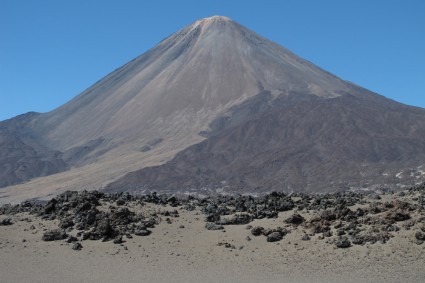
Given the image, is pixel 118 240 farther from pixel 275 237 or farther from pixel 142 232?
pixel 275 237

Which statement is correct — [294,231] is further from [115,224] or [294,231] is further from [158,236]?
[115,224]

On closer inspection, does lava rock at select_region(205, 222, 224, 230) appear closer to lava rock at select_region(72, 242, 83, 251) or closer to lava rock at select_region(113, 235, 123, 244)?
lava rock at select_region(113, 235, 123, 244)

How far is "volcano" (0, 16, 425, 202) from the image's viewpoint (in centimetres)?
11688

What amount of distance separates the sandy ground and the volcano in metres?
75.1

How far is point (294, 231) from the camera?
920 inches

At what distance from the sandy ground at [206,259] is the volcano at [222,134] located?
75.1 metres

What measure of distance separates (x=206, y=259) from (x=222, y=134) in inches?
4835

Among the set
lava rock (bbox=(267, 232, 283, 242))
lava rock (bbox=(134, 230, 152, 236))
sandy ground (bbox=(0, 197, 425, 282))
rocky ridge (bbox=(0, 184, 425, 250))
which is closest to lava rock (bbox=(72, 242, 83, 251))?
rocky ridge (bbox=(0, 184, 425, 250))

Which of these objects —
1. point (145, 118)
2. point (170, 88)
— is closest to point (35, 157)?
point (145, 118)

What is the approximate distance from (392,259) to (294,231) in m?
4.26

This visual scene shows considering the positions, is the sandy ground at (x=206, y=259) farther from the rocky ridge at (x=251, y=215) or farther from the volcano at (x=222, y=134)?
the volcano at (x=222, y=134)

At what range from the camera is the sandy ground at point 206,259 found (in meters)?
20.2

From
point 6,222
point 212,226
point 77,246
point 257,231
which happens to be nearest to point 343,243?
point 257,231

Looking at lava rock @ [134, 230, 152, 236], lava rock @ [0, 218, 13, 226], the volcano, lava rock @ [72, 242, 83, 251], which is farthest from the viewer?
the volcano
